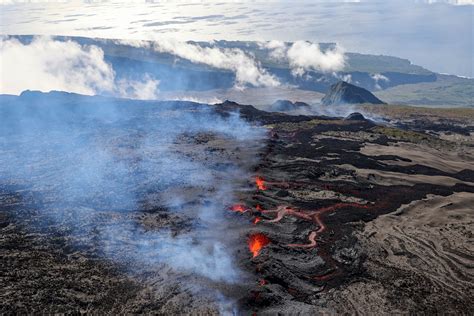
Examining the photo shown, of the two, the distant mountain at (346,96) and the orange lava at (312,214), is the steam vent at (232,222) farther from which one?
the distant mountain at (346,96)

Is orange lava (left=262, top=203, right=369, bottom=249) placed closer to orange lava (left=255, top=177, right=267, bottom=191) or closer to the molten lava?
the molten lava

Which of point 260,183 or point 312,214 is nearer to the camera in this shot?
point 312,214

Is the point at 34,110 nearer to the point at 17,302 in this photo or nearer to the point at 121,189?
the point at 121,189

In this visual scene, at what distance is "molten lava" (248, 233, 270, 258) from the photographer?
4041cm

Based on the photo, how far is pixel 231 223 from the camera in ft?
150

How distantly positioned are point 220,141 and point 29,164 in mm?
30943

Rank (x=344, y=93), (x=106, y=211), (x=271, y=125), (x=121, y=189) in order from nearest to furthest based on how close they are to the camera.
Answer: (x=106, y=211), (x=121, y=189), (x=271, y=125), (x=344, y=93)

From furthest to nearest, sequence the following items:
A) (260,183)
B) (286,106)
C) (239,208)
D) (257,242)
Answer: (286,106) → (260,183) → (239,208) → (257,242)

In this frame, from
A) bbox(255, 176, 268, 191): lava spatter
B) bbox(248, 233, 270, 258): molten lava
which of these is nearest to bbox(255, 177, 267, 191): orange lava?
bbox(255, 176, 268, 191): lava spatter

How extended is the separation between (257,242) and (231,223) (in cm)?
471

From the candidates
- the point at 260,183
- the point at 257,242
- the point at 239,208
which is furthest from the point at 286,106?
the point at 257,242

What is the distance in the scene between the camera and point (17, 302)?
3080 centimetres

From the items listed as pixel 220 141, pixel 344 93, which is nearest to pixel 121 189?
pixel 220 141

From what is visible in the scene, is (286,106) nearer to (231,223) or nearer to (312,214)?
(312,214)
